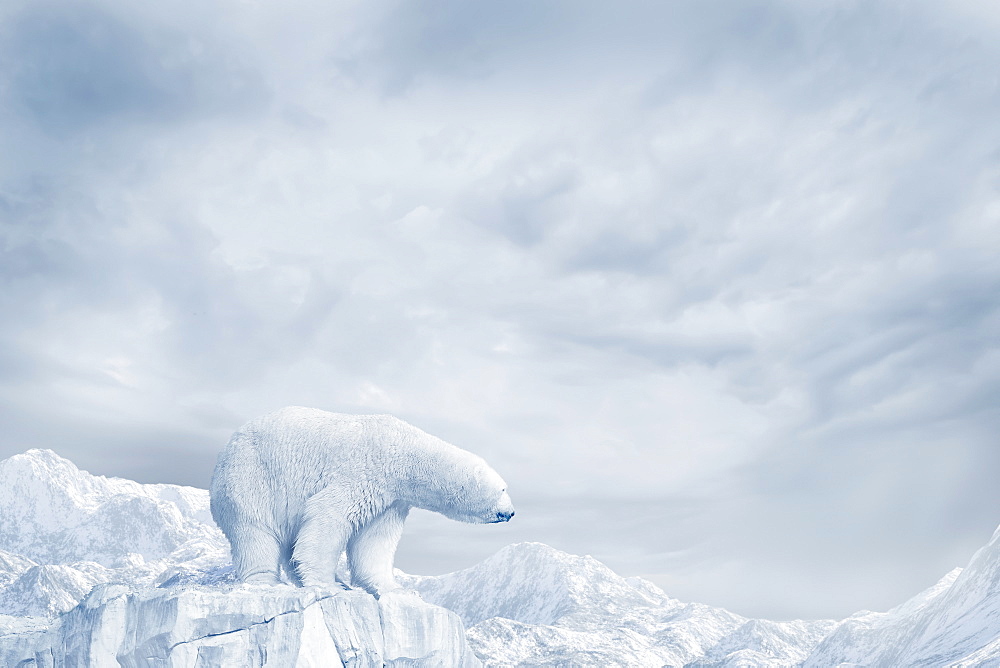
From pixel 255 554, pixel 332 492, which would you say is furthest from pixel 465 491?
pixel 255 554

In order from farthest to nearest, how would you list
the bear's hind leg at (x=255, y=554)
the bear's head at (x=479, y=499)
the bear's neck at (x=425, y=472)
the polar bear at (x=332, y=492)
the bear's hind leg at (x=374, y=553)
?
1. the bear's head at (x=479, y=499)
2. the bear's neck at (x=425, y=472)
3. the bear's hind leg at (x=374, y=553)
4. the polar bear at (x=332, y=492)
5. the bear's hind leg at (x=255, y=554)

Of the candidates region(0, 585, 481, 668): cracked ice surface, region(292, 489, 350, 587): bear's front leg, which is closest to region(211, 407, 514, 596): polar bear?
region(292, 489, 350, 587): bear's front leg

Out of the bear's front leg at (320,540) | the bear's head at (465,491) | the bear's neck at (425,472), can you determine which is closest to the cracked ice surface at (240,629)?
the bear's front leg at (320,540)

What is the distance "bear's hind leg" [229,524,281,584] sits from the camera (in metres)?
26.2

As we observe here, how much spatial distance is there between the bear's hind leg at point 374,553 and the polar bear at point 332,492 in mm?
30

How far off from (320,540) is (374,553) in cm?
206

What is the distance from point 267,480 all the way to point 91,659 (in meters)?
6.57

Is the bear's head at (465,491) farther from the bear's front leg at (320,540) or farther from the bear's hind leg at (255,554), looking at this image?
the bear's hind leg at (255,554)

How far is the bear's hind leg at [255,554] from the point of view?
2620 centimetres

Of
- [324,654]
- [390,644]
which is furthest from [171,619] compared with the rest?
[390,644]

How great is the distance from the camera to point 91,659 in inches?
981

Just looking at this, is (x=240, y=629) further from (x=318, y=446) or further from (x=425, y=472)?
(x=425, y=472)

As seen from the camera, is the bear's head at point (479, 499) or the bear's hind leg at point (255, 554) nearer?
the bear's hind leg at point (255, 554)

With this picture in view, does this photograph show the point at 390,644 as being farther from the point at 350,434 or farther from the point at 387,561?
the point at 350,434
